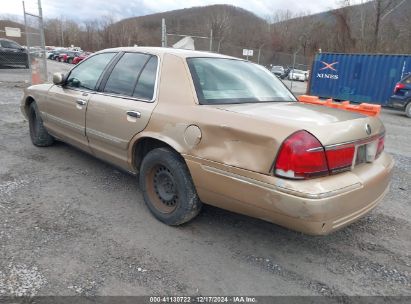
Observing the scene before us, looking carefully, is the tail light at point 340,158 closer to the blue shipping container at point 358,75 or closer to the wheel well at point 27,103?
the wheel well at point 27,103

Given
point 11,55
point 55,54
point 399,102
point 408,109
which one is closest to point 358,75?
point 399,102

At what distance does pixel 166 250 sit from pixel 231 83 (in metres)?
1.64

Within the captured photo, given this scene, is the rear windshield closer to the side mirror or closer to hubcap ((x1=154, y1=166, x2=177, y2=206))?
hubcap ((x1=154, y1=166, x2=177, y2=206))

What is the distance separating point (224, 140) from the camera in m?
2.67

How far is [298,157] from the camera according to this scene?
236 cm

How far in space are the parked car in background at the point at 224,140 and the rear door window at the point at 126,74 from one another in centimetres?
1

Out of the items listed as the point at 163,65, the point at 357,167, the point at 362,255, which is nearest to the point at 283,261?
the point at 362,255

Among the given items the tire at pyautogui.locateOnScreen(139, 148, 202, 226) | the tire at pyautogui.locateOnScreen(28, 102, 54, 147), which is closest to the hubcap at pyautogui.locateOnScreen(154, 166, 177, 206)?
the tire at pyautogui.locateOnScreen(139, 148, 202, 226)

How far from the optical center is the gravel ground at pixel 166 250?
8.28ft

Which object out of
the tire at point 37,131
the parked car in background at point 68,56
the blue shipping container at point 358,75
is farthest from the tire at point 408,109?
the parked car in background at point 68,56

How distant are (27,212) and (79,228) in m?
0.65

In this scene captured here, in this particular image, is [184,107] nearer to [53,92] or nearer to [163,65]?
[163,65]

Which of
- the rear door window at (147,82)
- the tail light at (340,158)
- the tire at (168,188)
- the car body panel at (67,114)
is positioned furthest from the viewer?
the car body panel at (67,114)

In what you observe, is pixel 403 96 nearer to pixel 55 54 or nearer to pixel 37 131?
pixel 37 131
